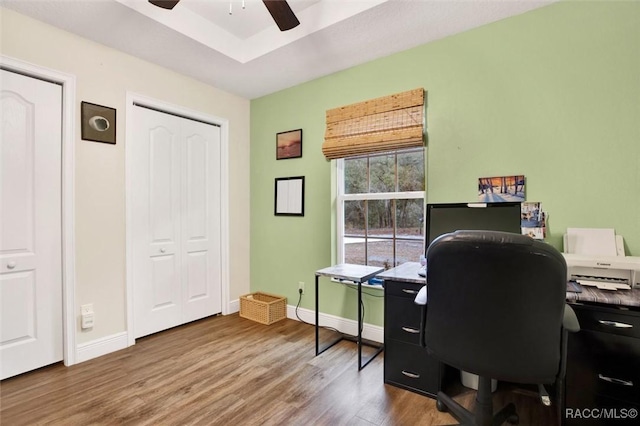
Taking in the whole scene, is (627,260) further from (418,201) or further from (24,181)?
(24,181)

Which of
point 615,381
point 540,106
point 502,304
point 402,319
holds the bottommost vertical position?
point 615,381

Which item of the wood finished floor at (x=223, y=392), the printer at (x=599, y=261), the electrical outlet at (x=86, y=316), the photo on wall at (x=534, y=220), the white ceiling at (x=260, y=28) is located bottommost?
the wood finished floor at (x=223, y=392)

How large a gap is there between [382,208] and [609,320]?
1692 millimetres

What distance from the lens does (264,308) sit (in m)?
3.24

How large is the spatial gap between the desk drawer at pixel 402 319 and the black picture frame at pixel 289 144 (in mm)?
1880

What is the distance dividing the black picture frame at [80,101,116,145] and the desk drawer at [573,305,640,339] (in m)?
3.40

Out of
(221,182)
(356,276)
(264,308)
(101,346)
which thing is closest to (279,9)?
(356,276)

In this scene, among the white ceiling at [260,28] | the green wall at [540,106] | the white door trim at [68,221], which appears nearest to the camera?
the green wall at [540,106]

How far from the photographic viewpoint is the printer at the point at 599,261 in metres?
1.62

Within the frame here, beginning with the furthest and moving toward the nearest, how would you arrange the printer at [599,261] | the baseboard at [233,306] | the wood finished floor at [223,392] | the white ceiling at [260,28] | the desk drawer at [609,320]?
the baseboard at [233,306]
the white ceiling at [260,28]
the wood finished floor at [223,392]
the printer at [599,261]
the desk drawer at [609,320]

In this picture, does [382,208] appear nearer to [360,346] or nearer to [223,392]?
[360,346]

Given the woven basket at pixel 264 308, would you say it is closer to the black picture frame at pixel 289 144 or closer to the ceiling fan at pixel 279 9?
the black picture frame at pixel 289 144

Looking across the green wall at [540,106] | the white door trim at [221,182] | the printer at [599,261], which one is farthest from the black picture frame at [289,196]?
the printer at [599,261]

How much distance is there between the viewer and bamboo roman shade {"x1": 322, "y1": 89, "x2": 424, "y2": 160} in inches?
99.5
